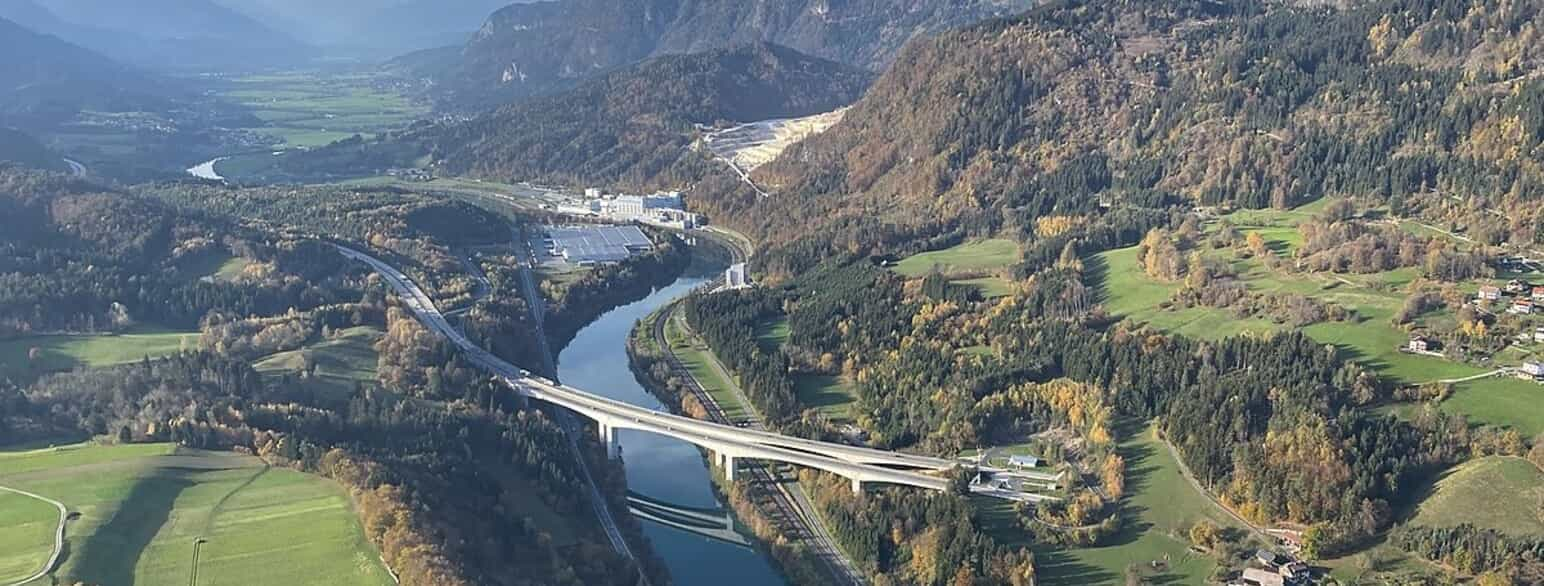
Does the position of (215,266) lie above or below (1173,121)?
below

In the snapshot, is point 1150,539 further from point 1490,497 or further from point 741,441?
point 741,441

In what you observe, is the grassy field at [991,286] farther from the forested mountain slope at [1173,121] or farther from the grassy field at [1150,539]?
the grassy field at [1150,539]

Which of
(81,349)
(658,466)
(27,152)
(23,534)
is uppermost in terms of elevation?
(27,152)

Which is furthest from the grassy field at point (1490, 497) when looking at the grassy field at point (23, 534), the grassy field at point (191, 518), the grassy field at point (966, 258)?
the grassy field at point (23, 534)

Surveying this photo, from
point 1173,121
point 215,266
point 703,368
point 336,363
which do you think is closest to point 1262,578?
point 703,368

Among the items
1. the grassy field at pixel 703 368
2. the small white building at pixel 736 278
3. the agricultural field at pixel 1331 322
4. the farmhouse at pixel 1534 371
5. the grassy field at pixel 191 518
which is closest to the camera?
the grassy field at pixel 191 518

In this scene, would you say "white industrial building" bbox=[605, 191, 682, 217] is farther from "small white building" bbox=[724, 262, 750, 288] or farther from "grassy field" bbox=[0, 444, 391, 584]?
"grassy field" bbox=[0, 444, 391, 584]
